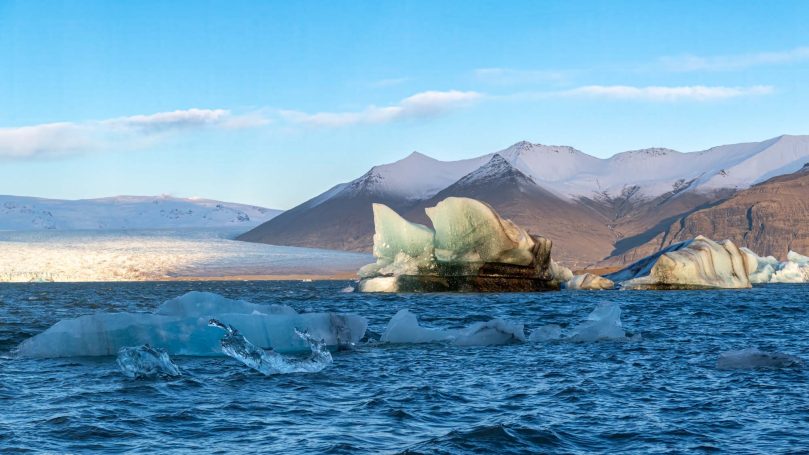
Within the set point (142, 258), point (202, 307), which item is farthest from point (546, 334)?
point (142, 258)

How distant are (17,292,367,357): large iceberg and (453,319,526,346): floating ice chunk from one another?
2.55 metres

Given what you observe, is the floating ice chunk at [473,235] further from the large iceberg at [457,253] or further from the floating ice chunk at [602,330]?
the floating ice chunk at [602,330]

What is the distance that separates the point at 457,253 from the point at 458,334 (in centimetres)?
3272

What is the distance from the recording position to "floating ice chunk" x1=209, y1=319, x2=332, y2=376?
59.3ft

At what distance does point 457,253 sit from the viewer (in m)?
56.2

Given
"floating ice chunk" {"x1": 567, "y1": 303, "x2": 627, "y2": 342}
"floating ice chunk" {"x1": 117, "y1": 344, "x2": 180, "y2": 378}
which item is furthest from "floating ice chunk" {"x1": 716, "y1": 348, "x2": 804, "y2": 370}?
"floating ice chunk" {"x1": 117, "y1": 344, "x2": 180, "y2": 378}

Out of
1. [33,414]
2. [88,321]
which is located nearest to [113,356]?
[88,321]

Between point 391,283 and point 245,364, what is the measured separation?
41.3 m

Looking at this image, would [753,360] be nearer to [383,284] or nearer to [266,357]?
[266,357]

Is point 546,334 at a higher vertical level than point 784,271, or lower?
higher

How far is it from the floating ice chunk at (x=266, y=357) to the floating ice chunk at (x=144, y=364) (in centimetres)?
157

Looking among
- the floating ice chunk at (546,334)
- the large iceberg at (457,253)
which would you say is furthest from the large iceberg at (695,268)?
the floating ice chunk at (546,334)

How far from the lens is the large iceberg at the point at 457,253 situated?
5503cm

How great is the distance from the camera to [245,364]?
1859 cm
